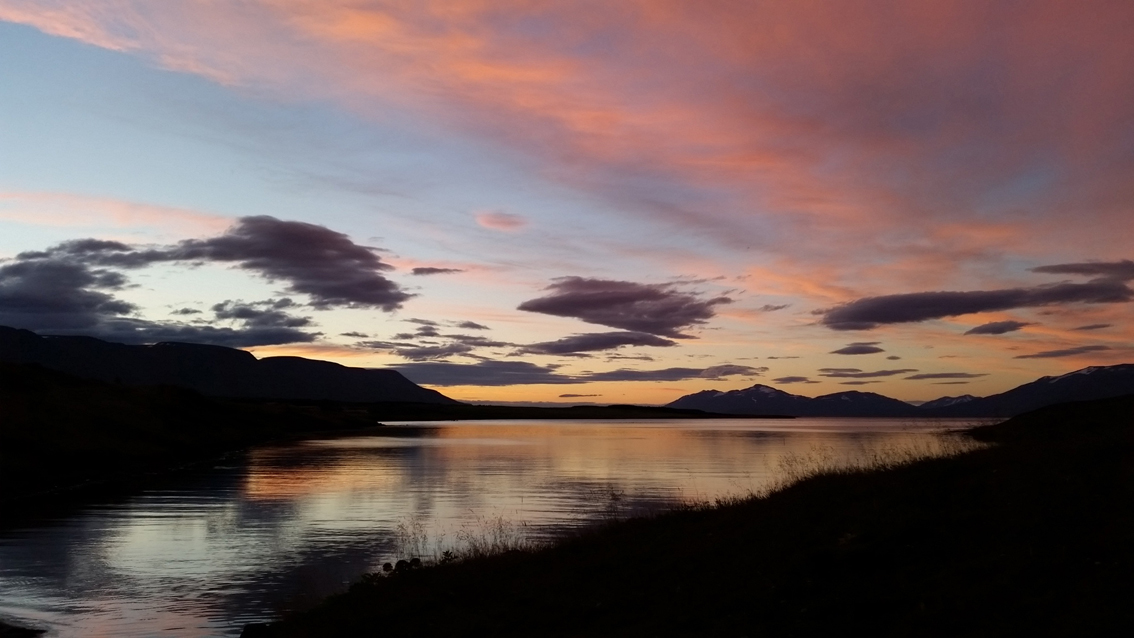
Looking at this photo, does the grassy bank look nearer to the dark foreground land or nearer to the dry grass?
the dark foreground land

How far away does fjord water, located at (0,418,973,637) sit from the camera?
74.1 feet

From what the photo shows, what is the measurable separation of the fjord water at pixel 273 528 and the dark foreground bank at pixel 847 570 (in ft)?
16.8

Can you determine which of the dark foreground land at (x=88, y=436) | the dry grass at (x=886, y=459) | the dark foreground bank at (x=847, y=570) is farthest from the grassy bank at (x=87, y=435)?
the dry grass at (x=886, y=459)

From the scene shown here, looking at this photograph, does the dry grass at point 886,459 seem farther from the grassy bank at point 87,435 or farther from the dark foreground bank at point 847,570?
the grassy bank at point 87,435

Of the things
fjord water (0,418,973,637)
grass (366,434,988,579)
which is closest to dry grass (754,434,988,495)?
grass (366,434,988,579)

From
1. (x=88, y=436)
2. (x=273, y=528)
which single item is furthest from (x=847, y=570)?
(x=88, y=436)

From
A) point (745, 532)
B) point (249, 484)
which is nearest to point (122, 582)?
point (745, 532)

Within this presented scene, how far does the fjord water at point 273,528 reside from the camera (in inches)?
889

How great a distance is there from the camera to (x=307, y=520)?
129ft

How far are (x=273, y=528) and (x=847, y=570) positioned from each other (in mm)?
28120

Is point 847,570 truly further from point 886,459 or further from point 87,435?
point 87,435

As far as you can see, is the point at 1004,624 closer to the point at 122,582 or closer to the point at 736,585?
the point at 736,585

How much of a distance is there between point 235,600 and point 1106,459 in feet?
73.0

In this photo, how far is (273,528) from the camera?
120 ft
